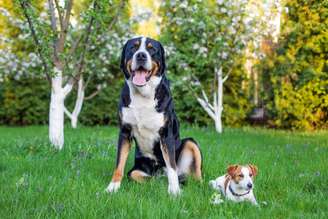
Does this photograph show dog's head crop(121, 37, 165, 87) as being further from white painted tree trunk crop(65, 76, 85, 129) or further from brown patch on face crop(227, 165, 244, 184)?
white painted tree trunk crop(65, 76, 85, 129)

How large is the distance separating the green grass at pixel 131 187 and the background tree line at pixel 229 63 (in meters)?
4.53

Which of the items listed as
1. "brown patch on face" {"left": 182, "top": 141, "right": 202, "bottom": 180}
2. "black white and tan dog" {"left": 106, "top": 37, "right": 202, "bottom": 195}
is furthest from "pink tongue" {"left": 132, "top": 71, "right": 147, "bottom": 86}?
"brown patch on face" {"left": 182, "top": 141, "right": 202, "bottom": 180}

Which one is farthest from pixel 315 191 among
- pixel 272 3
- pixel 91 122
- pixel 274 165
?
pixel 91 122

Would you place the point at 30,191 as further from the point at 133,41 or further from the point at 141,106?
the point at 133,41

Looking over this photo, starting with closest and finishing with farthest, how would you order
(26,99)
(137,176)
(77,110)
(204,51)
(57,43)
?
(137,176) → (57,43) → (204,51) → (77,110) → (26,99)

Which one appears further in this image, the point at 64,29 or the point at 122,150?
the point at 64,29

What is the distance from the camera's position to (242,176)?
3848mm

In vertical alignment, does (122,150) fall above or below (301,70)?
below

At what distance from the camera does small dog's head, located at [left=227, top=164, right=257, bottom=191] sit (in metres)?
3.80

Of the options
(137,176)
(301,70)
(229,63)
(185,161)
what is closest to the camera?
(137,176)

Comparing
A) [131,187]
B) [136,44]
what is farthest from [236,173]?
[136,44]

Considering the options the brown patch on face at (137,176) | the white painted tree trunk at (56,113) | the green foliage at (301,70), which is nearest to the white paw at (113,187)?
the brown patch on face at (137,176)

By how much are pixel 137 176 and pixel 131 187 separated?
0.38m

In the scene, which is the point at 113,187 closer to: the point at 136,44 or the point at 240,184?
the point at 240,184
